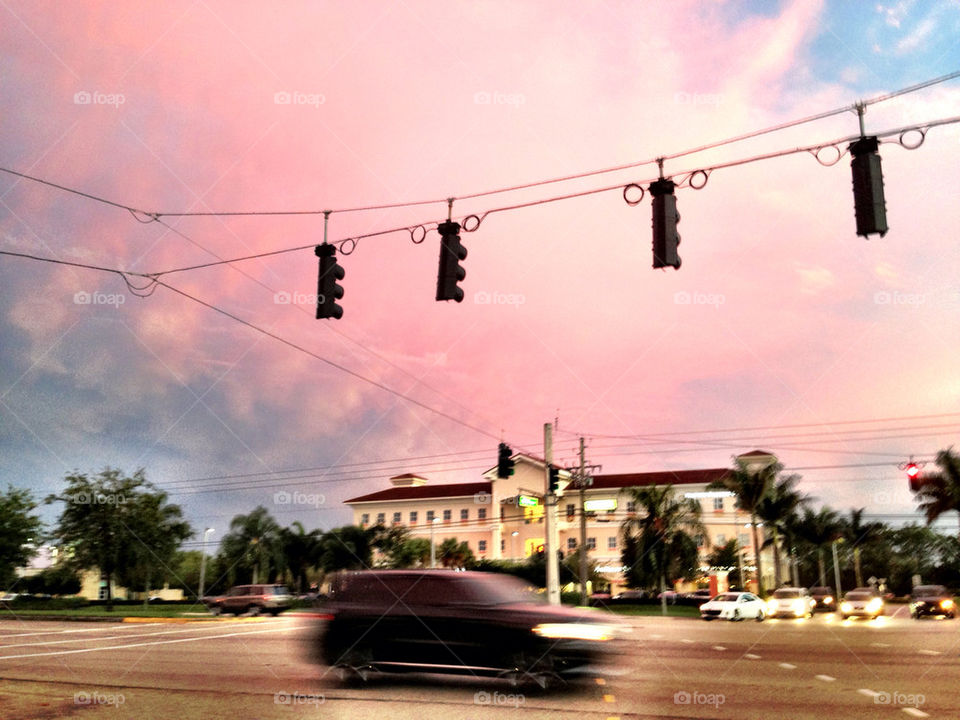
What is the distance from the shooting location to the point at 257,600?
39.4 metres

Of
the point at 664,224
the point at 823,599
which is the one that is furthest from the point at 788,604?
the point at 664,224

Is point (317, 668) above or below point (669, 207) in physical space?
below

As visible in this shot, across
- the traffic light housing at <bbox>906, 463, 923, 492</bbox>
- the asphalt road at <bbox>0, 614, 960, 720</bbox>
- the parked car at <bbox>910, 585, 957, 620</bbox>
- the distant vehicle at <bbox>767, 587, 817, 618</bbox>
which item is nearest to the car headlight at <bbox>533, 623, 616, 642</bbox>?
the asphalt road at <bbox>0, 614, 960, 720</bbox>

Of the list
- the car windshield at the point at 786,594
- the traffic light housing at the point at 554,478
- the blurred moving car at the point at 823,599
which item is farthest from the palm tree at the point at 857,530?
the traffic light housing at the point at 554,478

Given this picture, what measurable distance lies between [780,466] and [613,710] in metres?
53.9

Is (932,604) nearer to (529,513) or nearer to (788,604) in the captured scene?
(788,604)

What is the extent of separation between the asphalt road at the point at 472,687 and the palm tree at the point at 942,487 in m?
40.8

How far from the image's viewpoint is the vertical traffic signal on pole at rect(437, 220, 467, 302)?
1276 centimetres

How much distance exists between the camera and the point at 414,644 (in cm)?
1112

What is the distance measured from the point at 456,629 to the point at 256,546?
5997cm

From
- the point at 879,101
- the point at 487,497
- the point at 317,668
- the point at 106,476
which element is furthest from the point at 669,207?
the point at 487,497

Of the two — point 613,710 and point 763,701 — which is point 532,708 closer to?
point 613,710

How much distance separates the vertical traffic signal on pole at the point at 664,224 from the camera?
1099 centimetres

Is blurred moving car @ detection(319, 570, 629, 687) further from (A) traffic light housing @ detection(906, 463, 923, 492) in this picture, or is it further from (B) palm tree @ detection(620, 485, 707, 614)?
(B) palm tree @ detection(620, 485, 707, 614)
